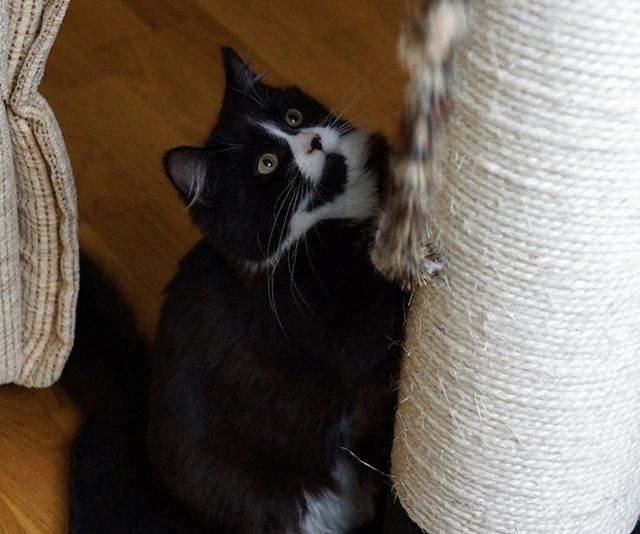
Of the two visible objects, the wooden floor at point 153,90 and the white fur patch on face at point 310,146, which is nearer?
the white fur patch on face at point 310,146

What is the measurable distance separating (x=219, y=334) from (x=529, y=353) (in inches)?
18.5

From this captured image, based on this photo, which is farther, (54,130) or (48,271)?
(48,271)

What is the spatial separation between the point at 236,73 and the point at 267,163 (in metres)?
0.15

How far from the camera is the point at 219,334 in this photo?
1.27 metres

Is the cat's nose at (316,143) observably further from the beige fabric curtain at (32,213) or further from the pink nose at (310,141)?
the beige fabric curtain at (32,213)

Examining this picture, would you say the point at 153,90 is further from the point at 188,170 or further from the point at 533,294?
the point at 533,294

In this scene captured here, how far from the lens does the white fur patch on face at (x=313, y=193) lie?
1.25 meters

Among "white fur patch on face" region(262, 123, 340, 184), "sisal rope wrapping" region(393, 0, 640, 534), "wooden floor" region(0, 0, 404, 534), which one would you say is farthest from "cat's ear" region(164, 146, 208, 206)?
"wooden floor" region(0, 0, 404, 534)

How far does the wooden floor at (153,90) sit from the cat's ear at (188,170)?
45cm

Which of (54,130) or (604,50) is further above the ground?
(604,50)

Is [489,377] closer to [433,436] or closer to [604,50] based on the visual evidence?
[433,436]

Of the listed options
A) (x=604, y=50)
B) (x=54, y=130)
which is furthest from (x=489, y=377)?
(x=54, y=130)

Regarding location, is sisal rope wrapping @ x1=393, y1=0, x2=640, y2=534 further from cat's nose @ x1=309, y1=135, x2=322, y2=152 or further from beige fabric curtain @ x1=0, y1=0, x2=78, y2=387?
beige fabric curtain @ x1=0, y1=0, x2=78, y2=387

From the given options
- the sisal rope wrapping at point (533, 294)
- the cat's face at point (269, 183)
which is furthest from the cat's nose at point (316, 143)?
the sisal rope wrapping at point (533, 294)
